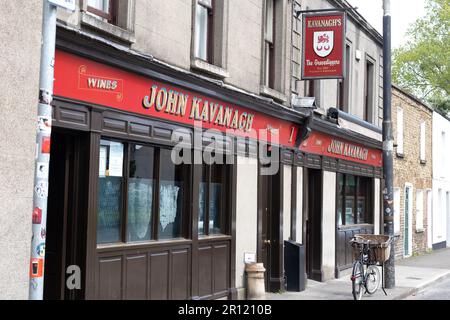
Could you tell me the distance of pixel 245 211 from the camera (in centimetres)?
1169

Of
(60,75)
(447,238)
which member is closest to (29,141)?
(60,75)

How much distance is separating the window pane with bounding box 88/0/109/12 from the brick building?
587 inches

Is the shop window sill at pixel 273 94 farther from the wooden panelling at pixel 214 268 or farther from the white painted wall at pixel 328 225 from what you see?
the white painted wall at pixel 328 225

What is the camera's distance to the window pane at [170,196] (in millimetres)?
9617

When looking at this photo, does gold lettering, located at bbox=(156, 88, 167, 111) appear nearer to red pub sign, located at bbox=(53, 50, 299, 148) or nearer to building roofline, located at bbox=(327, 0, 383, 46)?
red pub sign, located at bbox=(53, 50, 299, 148)

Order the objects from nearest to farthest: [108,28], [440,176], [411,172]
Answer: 1. [108,28]
2. [411,172]
3. [440,176]

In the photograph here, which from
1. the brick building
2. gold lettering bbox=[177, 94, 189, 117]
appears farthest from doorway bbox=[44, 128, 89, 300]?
the brick building

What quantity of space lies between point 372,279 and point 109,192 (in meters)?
6.46

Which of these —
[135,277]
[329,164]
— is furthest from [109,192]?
[329,164]

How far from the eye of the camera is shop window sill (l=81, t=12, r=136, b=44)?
7.82 meters

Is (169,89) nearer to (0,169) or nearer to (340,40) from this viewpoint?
(0,169)

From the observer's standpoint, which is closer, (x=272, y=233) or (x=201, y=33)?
(x=201, y=33)

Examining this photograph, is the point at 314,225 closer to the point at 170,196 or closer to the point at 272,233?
the point at 272,233

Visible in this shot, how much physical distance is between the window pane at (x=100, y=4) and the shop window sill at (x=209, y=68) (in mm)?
→ 1827
